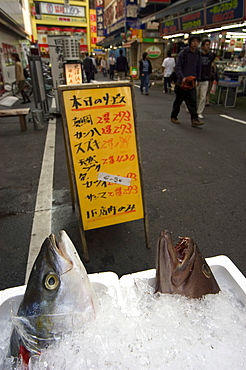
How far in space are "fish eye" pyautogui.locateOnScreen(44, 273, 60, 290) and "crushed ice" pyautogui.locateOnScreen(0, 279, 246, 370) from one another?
236 mm

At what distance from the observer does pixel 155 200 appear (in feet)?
12.6

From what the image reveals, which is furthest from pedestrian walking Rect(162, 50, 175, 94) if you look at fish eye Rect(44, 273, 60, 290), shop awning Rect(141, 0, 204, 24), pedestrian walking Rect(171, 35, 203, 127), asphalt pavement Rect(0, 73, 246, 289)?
fish eye Rect(44, 273, 60, 290)

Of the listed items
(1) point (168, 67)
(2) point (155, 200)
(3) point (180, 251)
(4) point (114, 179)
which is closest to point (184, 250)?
(3) point (180, 251)

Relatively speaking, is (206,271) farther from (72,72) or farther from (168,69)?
(168,69)

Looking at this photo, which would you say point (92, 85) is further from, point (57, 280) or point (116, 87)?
point (57, 280)

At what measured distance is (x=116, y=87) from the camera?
2.29 metres

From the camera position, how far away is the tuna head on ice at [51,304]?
1.12 meters

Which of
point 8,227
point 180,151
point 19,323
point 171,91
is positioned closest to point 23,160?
point 8,227

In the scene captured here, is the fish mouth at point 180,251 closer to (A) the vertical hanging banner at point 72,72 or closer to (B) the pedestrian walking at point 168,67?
(A) the vertical hanging banner at point 72,72

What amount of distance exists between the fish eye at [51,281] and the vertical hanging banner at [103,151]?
1358 mm

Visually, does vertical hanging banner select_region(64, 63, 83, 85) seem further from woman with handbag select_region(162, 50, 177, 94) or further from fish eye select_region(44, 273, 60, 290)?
fish eye select_region(44, 273, 60, 290)

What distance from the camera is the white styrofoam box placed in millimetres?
1440

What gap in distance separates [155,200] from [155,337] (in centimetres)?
271

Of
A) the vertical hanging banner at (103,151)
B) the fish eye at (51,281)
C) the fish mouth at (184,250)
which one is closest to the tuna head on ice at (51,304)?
the fish eye at (51,281)
